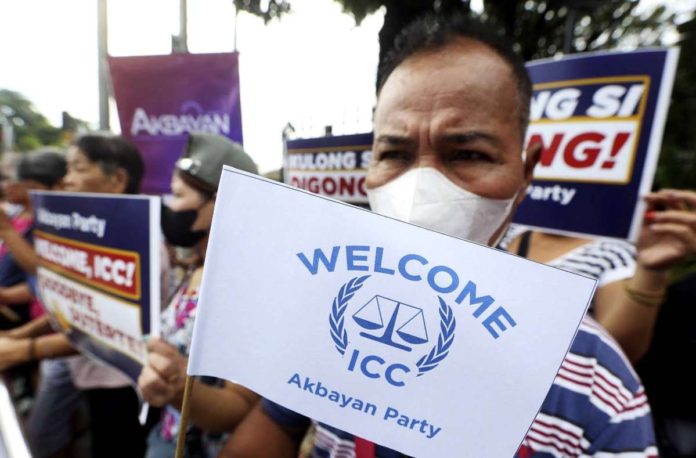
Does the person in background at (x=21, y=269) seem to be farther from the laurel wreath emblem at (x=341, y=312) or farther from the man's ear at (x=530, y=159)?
the man's ear at (x=530, y=159)

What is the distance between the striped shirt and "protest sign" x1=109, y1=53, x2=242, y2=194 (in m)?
2.21

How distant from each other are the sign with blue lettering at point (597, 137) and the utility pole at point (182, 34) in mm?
1684

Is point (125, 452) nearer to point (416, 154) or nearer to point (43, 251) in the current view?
point (43, 251)

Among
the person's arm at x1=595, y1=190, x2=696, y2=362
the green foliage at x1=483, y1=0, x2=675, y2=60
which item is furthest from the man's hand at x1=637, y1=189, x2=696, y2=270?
the green foliage at x1=483, y1=0, x2=675, y2=60

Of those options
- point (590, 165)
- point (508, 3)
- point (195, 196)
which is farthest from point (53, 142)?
point (590, 165)

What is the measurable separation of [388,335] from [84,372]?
6.82ft

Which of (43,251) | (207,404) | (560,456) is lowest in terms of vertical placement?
(207,404)

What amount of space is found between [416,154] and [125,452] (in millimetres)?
2168

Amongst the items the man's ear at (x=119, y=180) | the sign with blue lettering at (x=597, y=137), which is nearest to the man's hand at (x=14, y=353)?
the man's ear at (x=119, y=180)

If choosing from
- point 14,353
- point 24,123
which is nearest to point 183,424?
point 14,353

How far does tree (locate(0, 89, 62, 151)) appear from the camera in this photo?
7.08m

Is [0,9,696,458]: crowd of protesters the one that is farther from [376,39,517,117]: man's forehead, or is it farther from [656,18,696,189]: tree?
[656,18,696,189]: tree

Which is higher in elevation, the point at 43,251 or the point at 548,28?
the point at 548,28

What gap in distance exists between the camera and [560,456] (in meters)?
0.90
